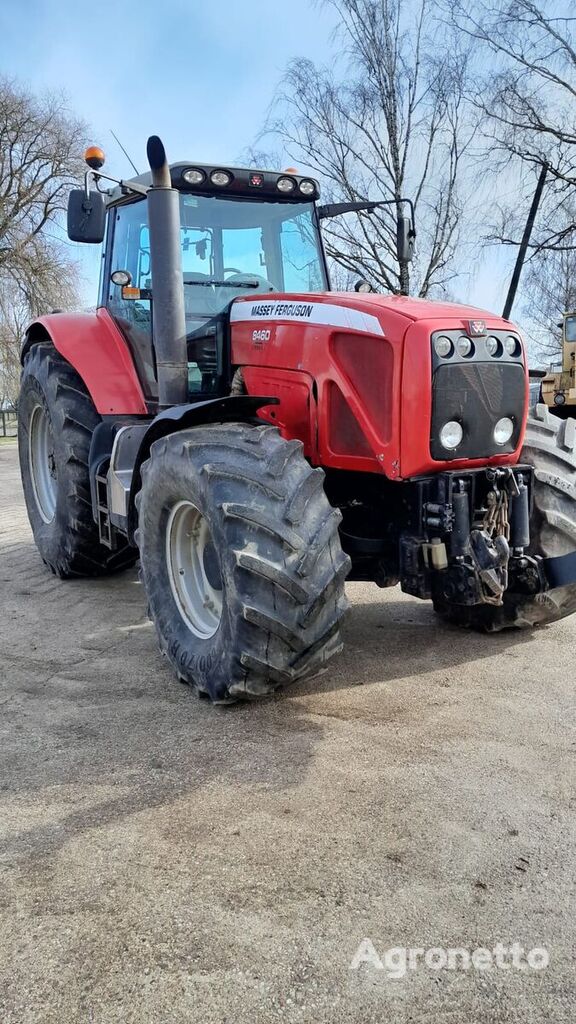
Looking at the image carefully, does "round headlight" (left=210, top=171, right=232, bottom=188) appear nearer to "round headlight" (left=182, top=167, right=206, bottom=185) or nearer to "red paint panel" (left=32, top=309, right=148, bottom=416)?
"round headlight" (left=182, top=167, right=206, bottom=185)

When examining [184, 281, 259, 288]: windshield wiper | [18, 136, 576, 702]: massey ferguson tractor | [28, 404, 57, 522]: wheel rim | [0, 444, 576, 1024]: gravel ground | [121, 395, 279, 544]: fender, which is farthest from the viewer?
[28, 404, 57, 522]: wheel rim

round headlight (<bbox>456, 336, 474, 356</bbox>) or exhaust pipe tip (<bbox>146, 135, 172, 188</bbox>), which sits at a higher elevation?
exhaust pipe tip (<bbox>146, 135, 172, 188</bbox>)

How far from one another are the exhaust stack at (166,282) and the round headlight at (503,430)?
1.58 m

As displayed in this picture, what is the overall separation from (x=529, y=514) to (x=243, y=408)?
4.60 ft

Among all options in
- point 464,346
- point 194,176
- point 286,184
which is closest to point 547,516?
point 464,346

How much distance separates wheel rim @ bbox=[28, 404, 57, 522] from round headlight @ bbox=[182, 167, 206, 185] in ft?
8.54

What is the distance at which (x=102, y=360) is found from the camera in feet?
16.9

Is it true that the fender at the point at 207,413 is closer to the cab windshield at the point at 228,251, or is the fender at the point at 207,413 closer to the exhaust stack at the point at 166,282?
the exhaust stack at the point at 166,282

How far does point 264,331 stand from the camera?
4023mm

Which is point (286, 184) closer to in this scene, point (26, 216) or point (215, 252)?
point (215, 252)

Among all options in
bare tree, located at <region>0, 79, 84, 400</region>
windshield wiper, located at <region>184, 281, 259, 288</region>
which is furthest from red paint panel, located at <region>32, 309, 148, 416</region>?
bare tree, located at <region>0, 79, 84, 400</region>

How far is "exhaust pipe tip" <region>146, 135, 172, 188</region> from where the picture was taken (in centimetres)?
369

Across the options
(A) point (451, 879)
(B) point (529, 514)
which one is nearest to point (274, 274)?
(B) point (529, 514)

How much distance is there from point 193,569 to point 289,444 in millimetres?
988
